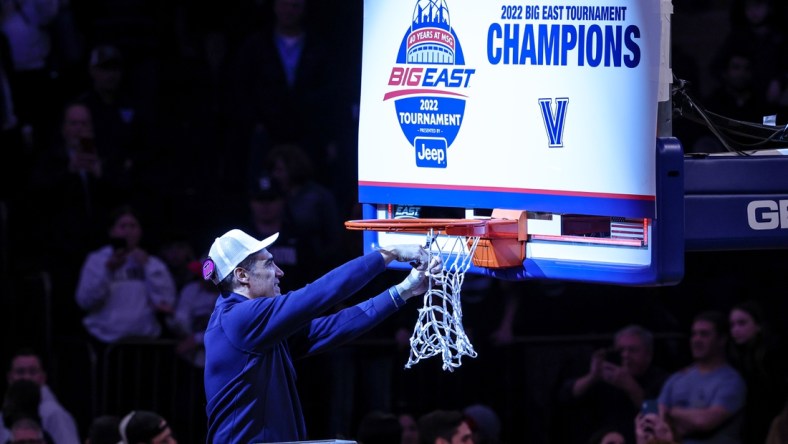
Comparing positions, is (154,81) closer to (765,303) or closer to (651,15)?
(765,303)

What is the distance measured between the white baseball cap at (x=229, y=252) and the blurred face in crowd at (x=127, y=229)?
429cm

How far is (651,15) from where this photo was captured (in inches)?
216

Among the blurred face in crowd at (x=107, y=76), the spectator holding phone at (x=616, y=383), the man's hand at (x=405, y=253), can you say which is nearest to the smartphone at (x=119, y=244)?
the blurred face in crowd at (x=107, y=76)

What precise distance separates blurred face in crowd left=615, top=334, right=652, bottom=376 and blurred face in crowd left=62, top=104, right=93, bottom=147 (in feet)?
14.6

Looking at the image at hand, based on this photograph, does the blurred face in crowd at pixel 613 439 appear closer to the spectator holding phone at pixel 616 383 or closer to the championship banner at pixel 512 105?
the spectator holding phone at pixel 616 383

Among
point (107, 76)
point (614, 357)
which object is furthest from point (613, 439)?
point (107, 76)

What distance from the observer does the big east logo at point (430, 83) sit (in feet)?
20.7

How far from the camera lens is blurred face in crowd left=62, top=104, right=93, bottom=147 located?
1102cm

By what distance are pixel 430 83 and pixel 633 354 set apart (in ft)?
12.7

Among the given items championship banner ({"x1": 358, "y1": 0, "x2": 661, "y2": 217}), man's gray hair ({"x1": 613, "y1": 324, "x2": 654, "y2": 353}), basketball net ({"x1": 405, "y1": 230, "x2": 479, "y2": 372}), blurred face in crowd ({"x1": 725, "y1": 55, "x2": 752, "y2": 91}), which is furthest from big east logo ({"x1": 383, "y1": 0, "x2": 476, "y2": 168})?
blurred face in crowd ({"x1": 725, "y1": 55, "x2": 752, "y2": 91})

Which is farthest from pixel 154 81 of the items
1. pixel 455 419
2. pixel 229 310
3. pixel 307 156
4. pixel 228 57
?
pixel 229 310

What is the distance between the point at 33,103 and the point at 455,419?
5332 mm

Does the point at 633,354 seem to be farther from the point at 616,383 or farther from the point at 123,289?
the point at 123,289

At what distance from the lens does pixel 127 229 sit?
10477mm
